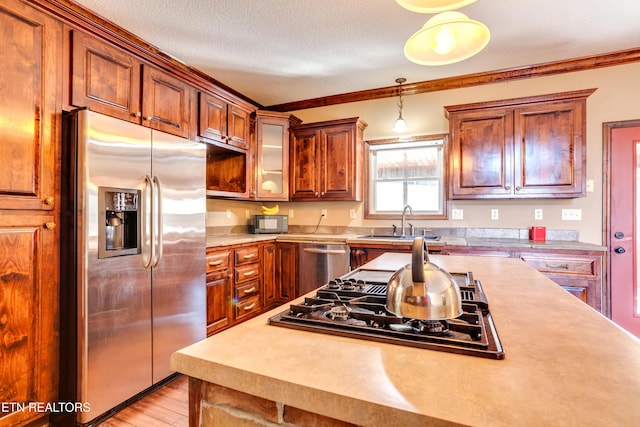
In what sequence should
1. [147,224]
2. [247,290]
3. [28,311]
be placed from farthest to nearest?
1. [247,290]
2. [147,224]
3. [28,311]

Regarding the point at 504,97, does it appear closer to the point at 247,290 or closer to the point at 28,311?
the point at 247,290

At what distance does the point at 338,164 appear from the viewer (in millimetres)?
3641

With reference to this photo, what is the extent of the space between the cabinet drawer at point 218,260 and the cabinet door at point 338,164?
1.33 meters

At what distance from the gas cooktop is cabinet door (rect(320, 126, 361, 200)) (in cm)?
258

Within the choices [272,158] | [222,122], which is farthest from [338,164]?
[222,122]

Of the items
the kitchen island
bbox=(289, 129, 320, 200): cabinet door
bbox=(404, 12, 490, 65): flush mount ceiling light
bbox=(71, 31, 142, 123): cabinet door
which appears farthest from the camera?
bbox=(289, 129, 320, 200): cabinet door

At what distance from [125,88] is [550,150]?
337cm

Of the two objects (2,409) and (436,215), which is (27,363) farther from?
(436,215)

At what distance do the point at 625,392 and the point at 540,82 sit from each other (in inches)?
138

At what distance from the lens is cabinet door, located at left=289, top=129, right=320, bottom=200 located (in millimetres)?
3748

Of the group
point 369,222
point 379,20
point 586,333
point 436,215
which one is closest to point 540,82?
point 436,215

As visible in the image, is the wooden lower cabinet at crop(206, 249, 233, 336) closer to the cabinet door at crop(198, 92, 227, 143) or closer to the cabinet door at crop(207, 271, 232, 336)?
the cabinet door at crop(207, 271, 232, 336)

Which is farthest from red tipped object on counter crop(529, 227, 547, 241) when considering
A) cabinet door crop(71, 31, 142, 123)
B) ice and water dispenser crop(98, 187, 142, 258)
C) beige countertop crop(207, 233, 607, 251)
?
cabinet door crop(71, 31, 142, 123)

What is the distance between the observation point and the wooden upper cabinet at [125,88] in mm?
1912
